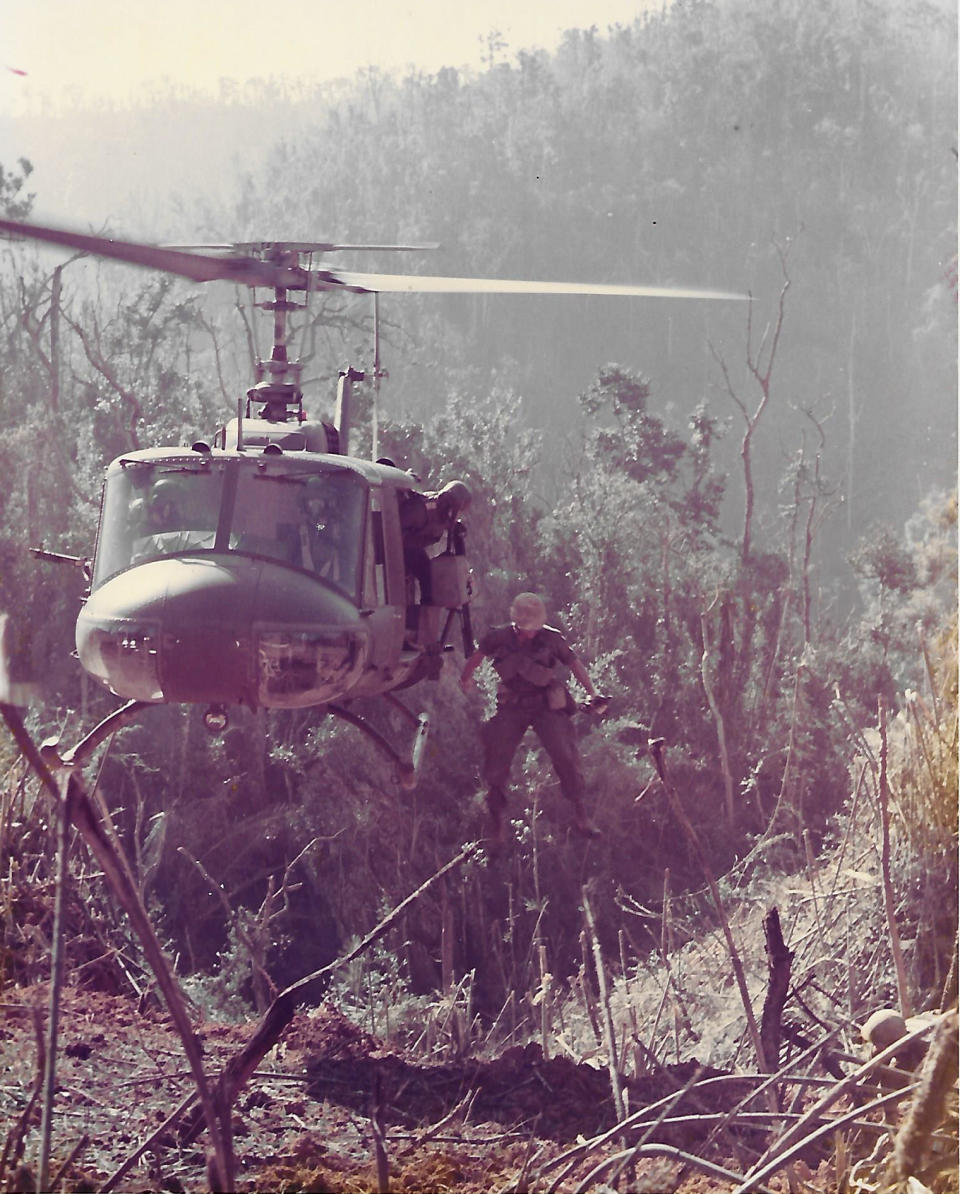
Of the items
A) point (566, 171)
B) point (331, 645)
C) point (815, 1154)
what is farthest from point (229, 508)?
point (566, 171)

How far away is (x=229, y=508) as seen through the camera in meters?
6.44

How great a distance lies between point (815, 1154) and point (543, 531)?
16078 mm

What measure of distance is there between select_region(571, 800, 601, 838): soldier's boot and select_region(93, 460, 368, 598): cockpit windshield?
2.03 m

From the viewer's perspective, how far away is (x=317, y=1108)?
22.2 ft

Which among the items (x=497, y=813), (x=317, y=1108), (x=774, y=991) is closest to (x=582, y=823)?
(x=497, y=813)

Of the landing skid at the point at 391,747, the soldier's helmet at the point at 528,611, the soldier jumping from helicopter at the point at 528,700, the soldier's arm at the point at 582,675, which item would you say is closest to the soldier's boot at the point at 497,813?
the soldier jumping from helicopter at the point at 528,700

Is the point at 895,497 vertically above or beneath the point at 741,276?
beneath

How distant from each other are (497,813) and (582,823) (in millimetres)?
500

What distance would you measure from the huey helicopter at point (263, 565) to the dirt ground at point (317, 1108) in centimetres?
168

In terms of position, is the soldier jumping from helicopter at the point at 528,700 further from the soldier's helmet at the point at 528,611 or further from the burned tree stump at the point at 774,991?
the burned tree stump at the point at 774,991

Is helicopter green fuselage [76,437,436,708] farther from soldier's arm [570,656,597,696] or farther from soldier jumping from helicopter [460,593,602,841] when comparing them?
soldier's arm [570,656,597,696]

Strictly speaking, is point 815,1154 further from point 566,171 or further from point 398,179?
point 566,171

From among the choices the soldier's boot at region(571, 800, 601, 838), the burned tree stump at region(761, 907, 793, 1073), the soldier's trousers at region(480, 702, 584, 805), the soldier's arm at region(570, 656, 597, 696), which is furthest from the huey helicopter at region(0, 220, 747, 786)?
the burned tree stump at region(761, 907, 793, 1073)

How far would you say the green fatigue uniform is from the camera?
741cm
